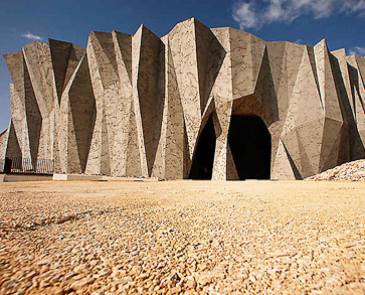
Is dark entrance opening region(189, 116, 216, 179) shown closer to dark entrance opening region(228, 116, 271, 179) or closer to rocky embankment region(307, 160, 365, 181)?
dark entrance opening region(228, 116, 271, 179)

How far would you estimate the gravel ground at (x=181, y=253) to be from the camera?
1679 mm

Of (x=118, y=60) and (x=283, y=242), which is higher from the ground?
(x=118, y=60)

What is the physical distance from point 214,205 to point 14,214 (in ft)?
11.3

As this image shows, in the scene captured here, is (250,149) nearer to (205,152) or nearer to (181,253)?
(205,152)

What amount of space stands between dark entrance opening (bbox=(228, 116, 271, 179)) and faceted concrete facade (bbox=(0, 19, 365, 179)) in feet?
19.8

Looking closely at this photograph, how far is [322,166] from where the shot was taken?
1794 centimetres

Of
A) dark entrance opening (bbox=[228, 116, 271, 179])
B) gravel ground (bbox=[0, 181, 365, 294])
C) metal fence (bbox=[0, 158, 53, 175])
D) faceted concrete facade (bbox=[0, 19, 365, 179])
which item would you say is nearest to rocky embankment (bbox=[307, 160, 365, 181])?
faceted concrete facade (bbox=[0, 19, 365, 179])

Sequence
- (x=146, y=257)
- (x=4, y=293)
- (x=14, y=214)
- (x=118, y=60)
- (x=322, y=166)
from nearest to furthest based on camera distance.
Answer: (x=4, y=293), (x=146, y=257), (x=14, y=214), (x=322, y=166), (x=118, y=60)

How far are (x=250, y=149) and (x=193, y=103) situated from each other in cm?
1155

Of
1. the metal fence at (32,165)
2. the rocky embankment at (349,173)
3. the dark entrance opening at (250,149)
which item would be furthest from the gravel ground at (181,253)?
the dark entrance opening at (250,149)

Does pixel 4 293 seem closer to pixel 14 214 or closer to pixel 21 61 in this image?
pixel 14 214

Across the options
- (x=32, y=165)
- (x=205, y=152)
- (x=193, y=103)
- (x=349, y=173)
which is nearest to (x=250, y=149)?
(x=205, y=152)

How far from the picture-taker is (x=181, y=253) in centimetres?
227

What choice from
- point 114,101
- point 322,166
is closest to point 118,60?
point 114,101
